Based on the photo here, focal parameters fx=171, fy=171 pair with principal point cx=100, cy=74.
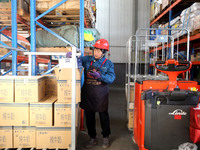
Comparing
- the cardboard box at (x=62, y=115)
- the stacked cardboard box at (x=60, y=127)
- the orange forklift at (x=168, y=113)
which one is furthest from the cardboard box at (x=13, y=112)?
the orange forklift at (x=168, y=113)

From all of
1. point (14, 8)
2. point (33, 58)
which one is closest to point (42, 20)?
point (14, 8)

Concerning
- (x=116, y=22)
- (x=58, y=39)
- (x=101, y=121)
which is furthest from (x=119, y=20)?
(x=101, y=121)

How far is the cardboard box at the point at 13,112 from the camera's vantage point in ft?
9.41

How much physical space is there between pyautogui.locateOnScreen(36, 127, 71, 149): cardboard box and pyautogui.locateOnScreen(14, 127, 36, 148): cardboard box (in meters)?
0.09

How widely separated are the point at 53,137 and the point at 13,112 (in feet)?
2.60

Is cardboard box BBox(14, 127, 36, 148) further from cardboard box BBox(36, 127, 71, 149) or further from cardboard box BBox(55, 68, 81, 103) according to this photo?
cardboard box BBox(55, 68, 81, 103)

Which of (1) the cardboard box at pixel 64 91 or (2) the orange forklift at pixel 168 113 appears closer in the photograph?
(2) the orange forklift at pixel 168 113

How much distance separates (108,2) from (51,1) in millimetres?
10493

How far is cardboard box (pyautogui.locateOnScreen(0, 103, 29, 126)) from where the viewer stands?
9.41ft

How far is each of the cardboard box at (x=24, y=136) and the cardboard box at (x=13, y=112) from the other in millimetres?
158

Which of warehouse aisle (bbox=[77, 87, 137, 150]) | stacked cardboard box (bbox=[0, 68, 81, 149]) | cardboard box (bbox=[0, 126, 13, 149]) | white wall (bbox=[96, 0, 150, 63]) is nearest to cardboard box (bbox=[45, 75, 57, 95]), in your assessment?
stacked cardboard box (bbox=[0, 68, 81, 149])

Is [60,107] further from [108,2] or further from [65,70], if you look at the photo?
[108,2]

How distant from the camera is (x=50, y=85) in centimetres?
349

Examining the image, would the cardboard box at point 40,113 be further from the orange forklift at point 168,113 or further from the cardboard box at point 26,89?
the orange forklift at point 168,113
